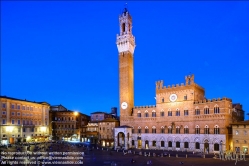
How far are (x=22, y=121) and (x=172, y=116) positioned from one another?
159 feet

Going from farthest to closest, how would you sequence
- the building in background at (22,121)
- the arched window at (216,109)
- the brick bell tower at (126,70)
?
the brick bell tower at (126,70), the building in background at (22,121), the arched window at (216,109)

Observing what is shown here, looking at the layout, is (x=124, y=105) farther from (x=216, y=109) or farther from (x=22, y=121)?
(x=22, y=121)

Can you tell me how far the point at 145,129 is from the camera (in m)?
69.9

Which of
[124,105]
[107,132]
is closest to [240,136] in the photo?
[124,105]

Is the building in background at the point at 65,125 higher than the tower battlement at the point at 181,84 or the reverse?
the reverse

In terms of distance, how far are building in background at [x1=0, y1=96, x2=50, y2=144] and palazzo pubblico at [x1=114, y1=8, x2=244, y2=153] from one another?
31063 millimetres

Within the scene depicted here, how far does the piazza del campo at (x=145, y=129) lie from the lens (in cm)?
5219

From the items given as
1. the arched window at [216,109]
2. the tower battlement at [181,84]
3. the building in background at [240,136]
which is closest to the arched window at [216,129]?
the arched window at [216,109]

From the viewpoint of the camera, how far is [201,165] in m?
39.6

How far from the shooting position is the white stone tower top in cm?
7581

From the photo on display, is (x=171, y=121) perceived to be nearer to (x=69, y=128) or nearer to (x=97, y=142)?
(x=97, y=142)

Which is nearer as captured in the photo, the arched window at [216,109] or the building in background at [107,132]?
the arched window at [216,109]

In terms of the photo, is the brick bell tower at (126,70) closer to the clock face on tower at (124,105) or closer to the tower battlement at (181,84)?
the clock face on tower at (124,105)

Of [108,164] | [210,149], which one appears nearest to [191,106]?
[210,149]
